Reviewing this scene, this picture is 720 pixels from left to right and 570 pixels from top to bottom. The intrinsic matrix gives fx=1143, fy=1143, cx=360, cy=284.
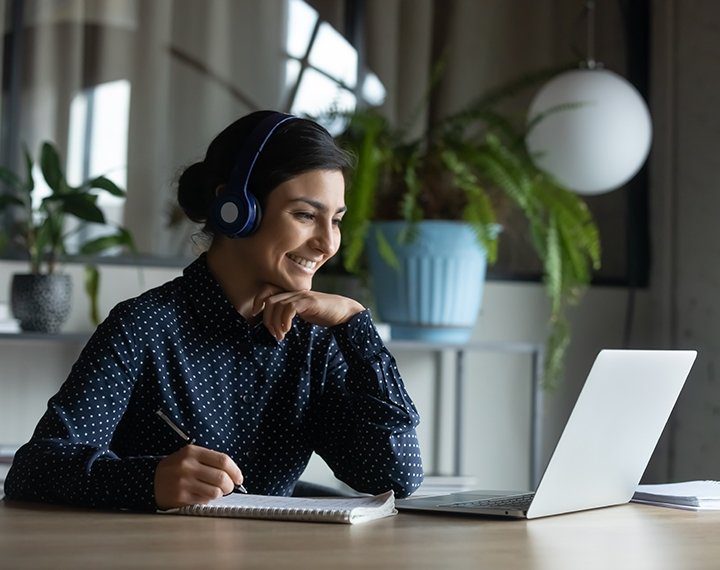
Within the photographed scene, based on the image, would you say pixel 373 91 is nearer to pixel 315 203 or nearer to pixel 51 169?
pixel 51 169

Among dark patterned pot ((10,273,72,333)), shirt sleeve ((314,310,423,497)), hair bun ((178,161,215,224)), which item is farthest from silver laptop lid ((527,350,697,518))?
dark patterned pot ((10,273,72,333))

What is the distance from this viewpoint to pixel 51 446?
1294mm

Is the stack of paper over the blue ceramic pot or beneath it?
beneath

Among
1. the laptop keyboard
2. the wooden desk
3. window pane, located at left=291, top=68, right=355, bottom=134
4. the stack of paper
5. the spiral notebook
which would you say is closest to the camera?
the wooden desk

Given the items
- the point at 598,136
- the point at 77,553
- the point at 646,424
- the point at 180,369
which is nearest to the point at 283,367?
the point at 180,369

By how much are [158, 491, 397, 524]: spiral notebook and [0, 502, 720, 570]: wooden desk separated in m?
0.02

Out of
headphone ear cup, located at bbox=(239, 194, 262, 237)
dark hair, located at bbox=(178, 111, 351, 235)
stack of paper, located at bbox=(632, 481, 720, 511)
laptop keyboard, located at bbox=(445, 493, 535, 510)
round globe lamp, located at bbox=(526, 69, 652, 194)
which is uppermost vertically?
round globe lamp, located at bbox=(526, 69, 652, 194)

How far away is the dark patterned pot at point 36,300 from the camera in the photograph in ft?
8.09

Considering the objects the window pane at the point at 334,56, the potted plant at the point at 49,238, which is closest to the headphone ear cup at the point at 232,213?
the potted plant at the point at 49,238

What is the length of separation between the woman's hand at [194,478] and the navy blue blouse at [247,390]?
24cm

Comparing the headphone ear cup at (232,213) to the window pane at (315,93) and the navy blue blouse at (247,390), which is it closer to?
the navy blue blouse at (247,390)

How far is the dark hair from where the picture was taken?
5.12 feet

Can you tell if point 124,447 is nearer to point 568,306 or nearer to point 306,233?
point 306,233

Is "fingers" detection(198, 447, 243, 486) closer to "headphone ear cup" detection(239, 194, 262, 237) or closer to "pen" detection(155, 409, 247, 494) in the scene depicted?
"pen" detection(155, 409, 247, 494)
